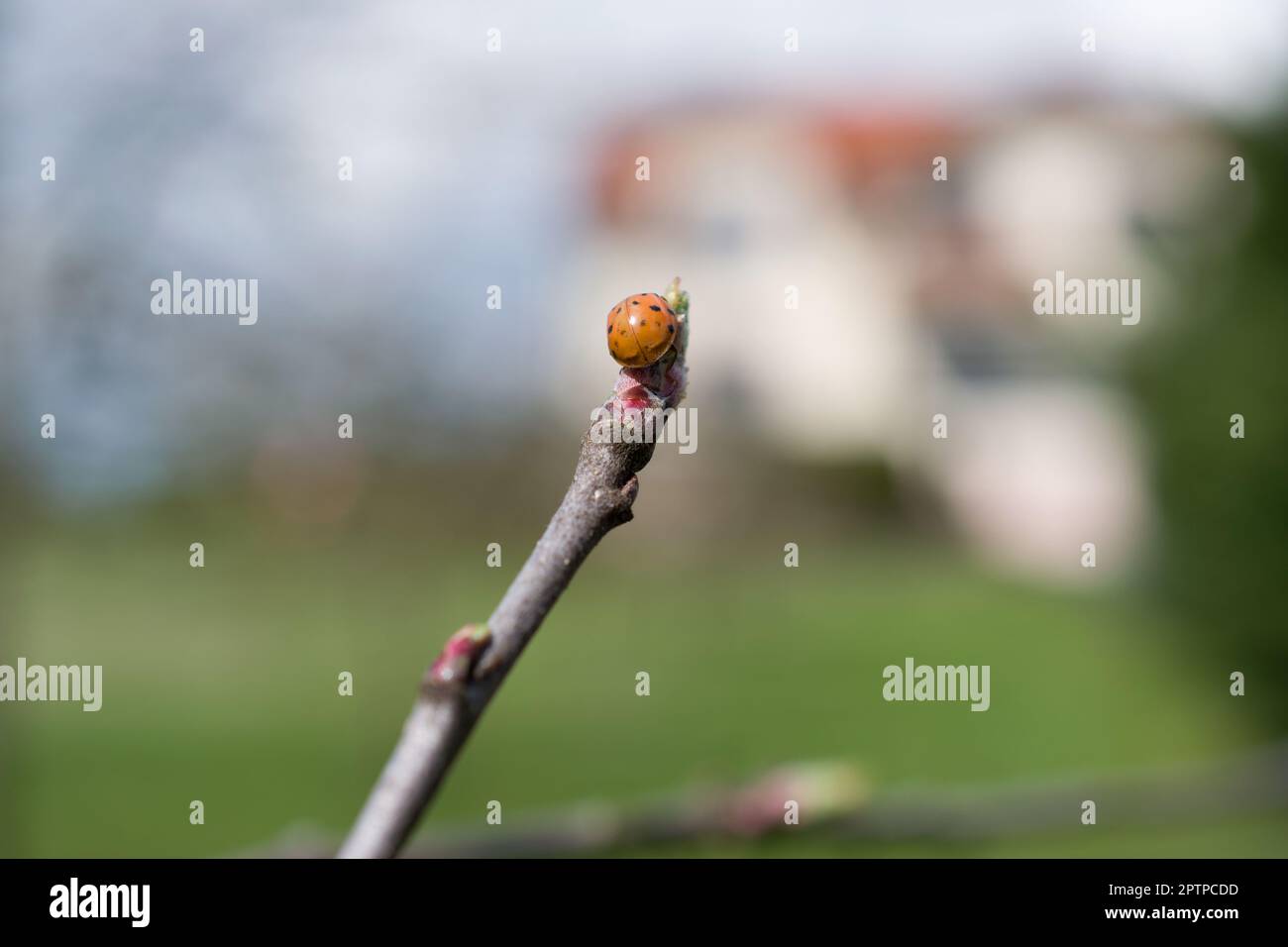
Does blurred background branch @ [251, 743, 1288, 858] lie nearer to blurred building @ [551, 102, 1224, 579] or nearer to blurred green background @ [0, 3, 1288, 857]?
blurred green background @ [0, 3, 1288, 857]

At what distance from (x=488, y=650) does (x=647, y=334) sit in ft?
0.78

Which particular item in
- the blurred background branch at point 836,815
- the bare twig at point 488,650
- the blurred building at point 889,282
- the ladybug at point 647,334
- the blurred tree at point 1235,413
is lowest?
the blurred background branch at point 836,815

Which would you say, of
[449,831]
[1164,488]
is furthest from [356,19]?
[1164,488]

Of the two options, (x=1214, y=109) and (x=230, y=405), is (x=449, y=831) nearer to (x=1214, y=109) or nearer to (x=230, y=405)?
(x=230, y=405)

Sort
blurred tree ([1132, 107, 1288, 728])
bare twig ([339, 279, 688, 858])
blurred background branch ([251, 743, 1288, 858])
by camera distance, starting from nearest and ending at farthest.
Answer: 1. bare twig ([339, 279, 688, 858])
2. blurred background branch ([251, 743, 1288, 858])
3. blurred tree ([1132, 107, 1288, 728])

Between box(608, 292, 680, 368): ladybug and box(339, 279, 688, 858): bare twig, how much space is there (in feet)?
0.23

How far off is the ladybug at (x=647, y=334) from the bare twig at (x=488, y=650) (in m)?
0.07

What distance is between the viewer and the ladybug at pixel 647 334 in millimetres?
788

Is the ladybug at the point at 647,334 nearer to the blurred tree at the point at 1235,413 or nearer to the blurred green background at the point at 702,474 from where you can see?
the blurred green background at the point at 702,474

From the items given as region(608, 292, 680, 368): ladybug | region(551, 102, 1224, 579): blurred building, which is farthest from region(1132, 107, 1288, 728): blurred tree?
region(551, 102, 1224, 579): blurred building

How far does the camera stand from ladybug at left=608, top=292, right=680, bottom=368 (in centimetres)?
79

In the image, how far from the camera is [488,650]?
0.73 metres

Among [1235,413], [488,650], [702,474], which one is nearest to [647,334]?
[488,650]

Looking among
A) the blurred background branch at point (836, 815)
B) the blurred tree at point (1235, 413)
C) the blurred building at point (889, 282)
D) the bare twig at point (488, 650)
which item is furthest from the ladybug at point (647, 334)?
the blurred building at point (889, 282)
